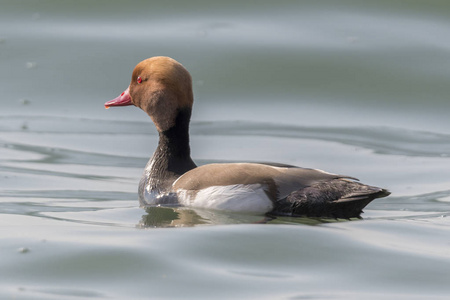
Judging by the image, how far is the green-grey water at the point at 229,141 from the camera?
14.8 ft

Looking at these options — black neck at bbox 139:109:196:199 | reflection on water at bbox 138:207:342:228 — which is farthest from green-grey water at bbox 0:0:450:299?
black neck at bbox 139:109:196:199

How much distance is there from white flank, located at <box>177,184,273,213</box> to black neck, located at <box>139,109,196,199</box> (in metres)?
0.54

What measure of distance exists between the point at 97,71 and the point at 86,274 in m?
5.13

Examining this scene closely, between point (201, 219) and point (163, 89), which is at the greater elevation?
point (163, 89)

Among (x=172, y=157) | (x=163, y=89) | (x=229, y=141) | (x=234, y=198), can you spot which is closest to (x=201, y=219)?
(x=234, y=198)

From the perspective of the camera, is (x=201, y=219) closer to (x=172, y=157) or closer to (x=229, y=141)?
(x=172, y=157)

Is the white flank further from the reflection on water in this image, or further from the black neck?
the black neck

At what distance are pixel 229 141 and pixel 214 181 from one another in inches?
112

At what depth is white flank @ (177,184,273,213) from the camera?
5441 millimetres

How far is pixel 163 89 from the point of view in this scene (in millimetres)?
6074

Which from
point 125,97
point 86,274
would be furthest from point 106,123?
point 86,274

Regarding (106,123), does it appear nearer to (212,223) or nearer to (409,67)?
(409,67)

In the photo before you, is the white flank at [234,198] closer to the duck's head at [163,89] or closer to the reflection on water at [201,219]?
the reflection on water at [201,219]

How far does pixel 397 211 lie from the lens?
6.27 metres
